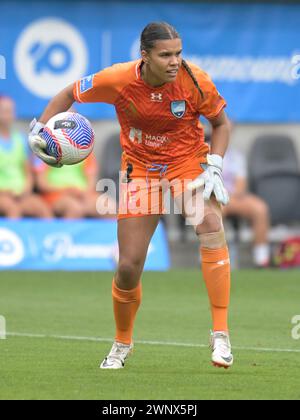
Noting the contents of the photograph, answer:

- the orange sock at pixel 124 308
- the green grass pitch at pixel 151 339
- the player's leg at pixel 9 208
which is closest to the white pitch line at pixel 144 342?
the green grass pitch at pixel 151 339

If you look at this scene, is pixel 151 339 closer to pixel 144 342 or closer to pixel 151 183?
pixel 144 342

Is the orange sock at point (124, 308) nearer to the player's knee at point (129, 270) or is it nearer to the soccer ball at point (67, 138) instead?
the player's knee at point (129, 270)

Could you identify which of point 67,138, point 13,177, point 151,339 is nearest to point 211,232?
point 67,138

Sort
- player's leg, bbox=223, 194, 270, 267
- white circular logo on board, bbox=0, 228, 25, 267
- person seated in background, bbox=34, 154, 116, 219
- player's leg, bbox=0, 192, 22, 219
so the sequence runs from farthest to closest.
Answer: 1. player's leg, bbox=223, 194, 270, 267
2. person seated in background, bbox=34, 154, 116, 219
3. player's leg, bbox=0, 192, 22, 219
4. white circular logo on board, bbox=0, 228, 25, 267

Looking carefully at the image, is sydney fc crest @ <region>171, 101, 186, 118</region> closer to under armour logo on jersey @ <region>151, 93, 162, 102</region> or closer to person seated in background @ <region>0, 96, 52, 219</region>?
under armour logo on jersey @ <region>151, 93, 162, 102</region>

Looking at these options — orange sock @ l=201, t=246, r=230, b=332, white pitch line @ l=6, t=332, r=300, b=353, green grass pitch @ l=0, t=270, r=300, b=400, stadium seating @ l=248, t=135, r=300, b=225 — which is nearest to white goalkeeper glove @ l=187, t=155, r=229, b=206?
orange sock @ l=201, t=246, r=230, b=332

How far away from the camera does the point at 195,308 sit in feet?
37.6

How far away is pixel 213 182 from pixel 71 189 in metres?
8.13

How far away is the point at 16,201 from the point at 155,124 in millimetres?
7769

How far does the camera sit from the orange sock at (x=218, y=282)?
7.50 metres

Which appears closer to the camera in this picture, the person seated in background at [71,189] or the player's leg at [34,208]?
the player's leg at [34,208]

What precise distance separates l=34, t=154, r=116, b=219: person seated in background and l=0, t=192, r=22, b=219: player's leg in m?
0.53

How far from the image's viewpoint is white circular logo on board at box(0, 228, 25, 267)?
14695mm
